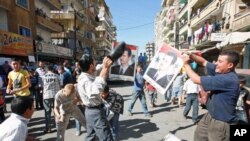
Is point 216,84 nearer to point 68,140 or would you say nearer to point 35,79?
point 68,140

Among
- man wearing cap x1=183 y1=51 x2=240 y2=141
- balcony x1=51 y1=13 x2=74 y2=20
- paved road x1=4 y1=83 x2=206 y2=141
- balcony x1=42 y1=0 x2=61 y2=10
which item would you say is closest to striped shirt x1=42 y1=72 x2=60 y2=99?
paved road x1=4 y1=83 x2=206 y2=141

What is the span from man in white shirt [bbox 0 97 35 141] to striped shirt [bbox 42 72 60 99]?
348 cm

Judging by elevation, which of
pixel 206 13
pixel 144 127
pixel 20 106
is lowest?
pixel 144 127

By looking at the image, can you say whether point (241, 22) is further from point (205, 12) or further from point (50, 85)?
point (50, 85)

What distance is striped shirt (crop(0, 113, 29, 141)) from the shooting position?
2.29 meters

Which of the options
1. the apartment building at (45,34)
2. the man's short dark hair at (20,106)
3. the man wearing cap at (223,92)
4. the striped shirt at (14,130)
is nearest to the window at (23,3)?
the apartment building at (45,34)

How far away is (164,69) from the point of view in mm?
4250

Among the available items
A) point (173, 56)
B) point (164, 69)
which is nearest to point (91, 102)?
point (164, 69)

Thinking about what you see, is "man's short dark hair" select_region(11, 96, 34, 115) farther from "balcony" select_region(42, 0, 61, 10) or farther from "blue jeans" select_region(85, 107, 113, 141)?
"balcony" select_region(42, 0, 61, 10)

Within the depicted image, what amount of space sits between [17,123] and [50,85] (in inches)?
157

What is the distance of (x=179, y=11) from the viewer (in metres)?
43.3

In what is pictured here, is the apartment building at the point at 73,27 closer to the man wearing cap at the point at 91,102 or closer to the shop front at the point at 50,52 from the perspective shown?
the shop front at the point at 50,52

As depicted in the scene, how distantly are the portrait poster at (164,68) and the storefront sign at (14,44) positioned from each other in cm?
1420

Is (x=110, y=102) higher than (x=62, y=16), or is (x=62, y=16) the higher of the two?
(x=62, y=16)
